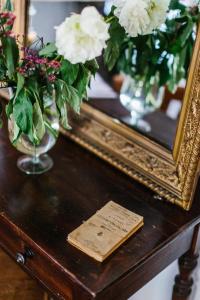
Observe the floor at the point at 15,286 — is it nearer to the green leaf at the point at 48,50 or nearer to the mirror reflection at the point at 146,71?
the mirror reflection at the point at 146,71

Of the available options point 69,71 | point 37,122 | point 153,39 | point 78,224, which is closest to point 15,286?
point 78,224

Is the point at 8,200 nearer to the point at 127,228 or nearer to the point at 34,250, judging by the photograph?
the point at 34,250

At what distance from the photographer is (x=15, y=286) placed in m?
1.09

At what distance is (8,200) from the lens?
90 centimetres

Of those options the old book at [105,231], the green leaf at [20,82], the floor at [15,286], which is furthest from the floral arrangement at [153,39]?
the floor at [15,286]

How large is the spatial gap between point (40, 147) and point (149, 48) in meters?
0.35

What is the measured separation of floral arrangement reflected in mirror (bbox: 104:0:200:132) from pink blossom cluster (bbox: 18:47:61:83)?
146 millimetres

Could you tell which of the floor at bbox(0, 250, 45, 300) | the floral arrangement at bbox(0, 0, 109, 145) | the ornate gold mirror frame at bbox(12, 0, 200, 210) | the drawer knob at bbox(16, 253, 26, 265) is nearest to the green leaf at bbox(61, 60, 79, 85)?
the floral arrangement at bbox(0, 0, 109, 145)

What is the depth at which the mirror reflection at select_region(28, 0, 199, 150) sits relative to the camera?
953 mm

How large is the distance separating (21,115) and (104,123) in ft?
0.99

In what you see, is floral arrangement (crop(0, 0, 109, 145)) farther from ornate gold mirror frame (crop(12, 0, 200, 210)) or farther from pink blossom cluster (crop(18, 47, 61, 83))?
ornate gold mirror frame (crop(12, 0, 200, 210))

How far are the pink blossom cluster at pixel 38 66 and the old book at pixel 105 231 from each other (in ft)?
0.95

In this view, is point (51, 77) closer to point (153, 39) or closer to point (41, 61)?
point (41, 61)

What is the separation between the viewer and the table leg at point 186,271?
0.99 meters
